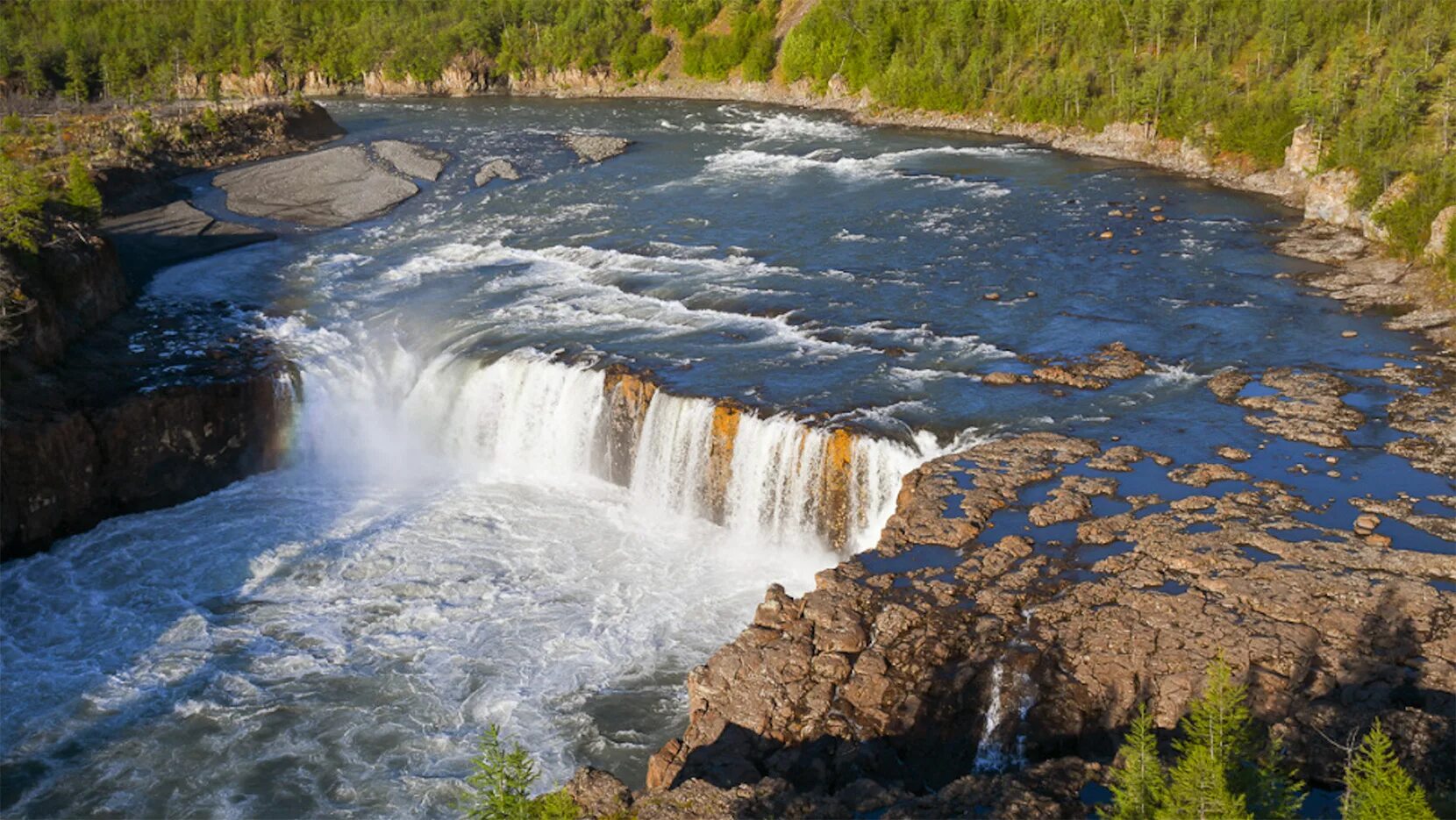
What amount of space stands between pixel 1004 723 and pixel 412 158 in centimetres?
5062

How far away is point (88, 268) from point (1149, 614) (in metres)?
31.7

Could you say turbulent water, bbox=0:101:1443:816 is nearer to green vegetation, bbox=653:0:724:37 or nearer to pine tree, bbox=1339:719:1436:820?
pine tree, bbox=1339:719:1436:820

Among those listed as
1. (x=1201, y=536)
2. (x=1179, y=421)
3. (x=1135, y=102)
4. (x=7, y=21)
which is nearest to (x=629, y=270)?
(x=1179, y=421)

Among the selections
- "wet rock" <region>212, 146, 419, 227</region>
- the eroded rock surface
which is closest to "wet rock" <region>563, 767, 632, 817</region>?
the eroded rock surface

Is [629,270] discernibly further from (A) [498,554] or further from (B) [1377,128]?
(B) [1377,128]

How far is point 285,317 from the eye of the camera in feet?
123

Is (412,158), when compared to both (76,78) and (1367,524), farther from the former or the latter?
(1367,524)

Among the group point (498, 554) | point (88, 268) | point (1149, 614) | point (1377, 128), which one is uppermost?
point (1377, 128)

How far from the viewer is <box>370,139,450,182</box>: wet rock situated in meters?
58.0

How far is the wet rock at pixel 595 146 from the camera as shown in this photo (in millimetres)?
61406

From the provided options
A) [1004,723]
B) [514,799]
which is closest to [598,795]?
[514,799]

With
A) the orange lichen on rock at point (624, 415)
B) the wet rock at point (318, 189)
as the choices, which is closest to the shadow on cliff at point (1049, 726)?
the orange lichen on rock at point (624, 415)

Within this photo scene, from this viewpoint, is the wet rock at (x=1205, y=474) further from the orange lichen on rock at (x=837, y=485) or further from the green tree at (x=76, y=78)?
the green tree at (x=76, y=78)

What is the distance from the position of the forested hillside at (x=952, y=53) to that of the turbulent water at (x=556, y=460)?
251 inches
